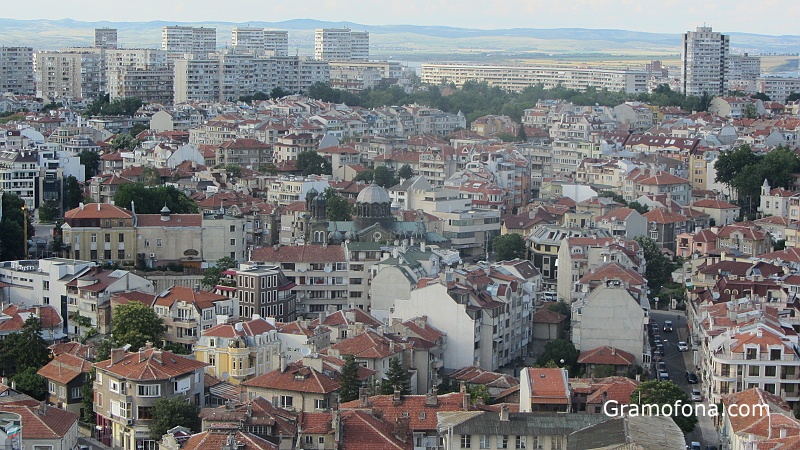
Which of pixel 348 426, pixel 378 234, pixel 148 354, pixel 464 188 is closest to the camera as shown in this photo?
pixel 348 426

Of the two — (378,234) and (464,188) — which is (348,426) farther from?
(464,188)

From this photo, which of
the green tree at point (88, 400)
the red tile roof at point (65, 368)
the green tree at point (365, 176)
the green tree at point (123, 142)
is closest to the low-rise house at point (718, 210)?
the green tree at point (365, 176)

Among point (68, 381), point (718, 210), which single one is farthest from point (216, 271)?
point (718, 210)

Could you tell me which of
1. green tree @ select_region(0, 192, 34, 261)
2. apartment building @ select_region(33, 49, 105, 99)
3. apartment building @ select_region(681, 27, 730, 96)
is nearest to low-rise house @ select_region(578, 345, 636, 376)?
green tree @ select_region(0, 192, 34, 261)

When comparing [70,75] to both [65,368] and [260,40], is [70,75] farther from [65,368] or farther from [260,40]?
[65,368]

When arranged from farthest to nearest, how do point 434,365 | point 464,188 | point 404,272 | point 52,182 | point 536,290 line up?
point 464,188 → point 52,182 → point 536,290 → point 404,272 → point 434,365

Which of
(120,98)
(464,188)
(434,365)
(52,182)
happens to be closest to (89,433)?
(434,365)

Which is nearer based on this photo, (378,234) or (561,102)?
(378,234)
